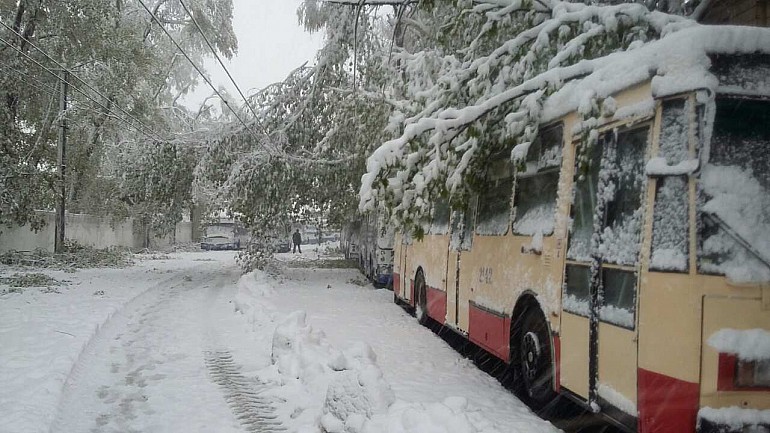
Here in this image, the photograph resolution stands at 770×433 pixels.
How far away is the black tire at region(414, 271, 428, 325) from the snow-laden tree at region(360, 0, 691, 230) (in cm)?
406

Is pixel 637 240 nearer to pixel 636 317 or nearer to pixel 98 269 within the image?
pixel 636 317

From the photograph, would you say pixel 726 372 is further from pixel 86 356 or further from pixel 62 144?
pixel 62 144

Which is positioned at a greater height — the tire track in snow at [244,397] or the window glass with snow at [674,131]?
the window glass with snow at [674,131]

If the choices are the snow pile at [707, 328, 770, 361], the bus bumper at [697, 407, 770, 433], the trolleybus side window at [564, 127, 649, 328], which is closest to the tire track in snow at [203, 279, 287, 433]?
the trolleybus side window at [564, 127, 649, 328]

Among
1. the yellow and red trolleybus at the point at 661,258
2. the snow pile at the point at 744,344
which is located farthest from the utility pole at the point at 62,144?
the snow pile at the point at 744,344

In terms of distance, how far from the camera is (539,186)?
6.52 meters

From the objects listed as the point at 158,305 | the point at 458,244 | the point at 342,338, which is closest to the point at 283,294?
the point at 158,305

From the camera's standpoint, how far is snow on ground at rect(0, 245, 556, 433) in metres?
5.32

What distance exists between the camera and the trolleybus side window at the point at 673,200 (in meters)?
4.04

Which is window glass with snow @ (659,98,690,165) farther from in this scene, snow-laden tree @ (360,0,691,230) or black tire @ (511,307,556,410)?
black tire @ (511,307,556,410)

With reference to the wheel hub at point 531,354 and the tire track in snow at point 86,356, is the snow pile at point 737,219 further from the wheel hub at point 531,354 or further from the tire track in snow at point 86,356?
the tire track in snow at point 86,356

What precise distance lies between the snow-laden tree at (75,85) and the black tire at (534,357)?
15.3 metres

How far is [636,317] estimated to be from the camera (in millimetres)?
4340

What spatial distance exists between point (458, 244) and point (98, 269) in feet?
58.1
